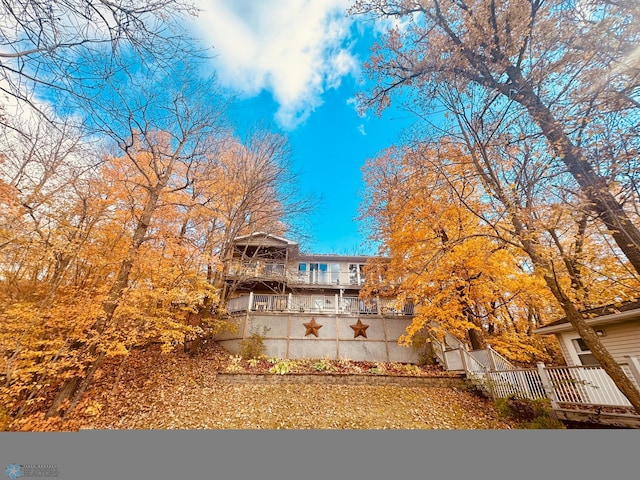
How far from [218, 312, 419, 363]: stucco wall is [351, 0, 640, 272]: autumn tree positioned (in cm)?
800

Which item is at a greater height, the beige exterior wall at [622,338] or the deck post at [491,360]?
the beige exterior wall at [622,338]

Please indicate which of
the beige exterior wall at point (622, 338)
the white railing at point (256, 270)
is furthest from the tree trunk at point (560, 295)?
the white railing at point (256, 270)

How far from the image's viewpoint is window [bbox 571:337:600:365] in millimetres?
7508

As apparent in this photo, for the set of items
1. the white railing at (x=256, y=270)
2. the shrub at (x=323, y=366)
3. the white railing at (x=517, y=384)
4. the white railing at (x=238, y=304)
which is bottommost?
the white railing at (x=517, y=384)

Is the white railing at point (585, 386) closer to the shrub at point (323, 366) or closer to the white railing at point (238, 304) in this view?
the shrub at point (323, 366)

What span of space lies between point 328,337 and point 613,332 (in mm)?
8912

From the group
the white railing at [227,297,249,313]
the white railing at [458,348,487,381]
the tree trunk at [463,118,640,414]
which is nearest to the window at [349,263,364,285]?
the white railing at [227,297,249,313]

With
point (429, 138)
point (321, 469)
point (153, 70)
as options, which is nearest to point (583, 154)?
point (429, 138)

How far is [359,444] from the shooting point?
149cm

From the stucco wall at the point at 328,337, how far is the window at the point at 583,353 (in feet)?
16.1

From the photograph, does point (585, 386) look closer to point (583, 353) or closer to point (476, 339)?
point (583, 353)

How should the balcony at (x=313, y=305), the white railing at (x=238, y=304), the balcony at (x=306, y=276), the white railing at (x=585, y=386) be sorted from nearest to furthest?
the white railing at (x=585, y=386), the balcony at (x=313, y=305), the white railing at (x=238, y=304), the balcony at (x=306, y=276)

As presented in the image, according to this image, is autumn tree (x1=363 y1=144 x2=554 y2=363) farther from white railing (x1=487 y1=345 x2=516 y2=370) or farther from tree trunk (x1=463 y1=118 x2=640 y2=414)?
tree trunk (x1=463 y1=118 x2=640 y2=414)

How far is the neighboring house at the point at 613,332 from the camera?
6.55m
